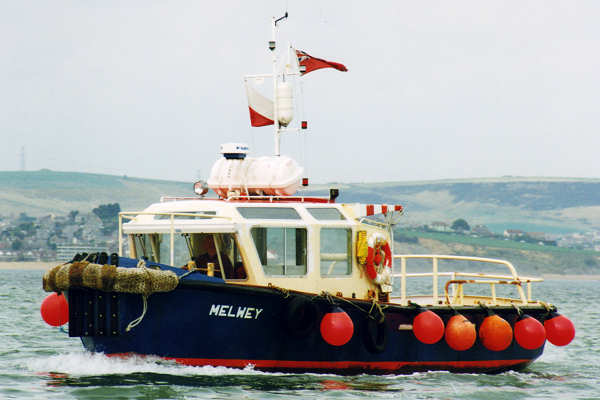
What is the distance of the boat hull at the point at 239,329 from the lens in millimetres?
15805

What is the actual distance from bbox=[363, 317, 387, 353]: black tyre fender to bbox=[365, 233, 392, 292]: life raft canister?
3.51 ft

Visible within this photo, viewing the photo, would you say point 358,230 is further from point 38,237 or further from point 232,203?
point 38,237

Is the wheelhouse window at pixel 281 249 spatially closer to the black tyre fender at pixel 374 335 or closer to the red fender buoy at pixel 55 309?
the black tyre fender at pixel 374 335

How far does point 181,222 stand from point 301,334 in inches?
105

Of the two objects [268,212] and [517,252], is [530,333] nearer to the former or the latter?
[268,212]

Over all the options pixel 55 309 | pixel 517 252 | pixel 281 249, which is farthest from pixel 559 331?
pixel 517 252

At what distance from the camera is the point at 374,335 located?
17.5 m

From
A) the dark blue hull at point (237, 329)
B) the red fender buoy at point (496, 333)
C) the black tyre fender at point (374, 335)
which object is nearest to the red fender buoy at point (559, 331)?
the red fender buoy at point (496, 333)

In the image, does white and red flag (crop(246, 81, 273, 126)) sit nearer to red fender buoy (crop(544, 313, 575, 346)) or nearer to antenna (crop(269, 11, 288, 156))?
antenna (crop(269, 11, 288, 156))

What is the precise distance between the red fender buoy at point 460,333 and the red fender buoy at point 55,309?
6.40 m

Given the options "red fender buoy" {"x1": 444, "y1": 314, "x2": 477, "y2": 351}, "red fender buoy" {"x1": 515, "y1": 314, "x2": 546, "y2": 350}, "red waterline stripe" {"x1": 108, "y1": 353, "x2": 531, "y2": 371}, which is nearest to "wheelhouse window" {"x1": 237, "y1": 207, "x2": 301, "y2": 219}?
"red waterline stripe" {"x1": 108, "y1": 353, "x2": 531, "y2": 371}

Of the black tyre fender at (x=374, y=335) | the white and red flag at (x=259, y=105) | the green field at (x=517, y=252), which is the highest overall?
the white and red flag at (x=259, y=105)

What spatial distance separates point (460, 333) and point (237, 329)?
3.92 meters

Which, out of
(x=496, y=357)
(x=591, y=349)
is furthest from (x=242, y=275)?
(x=591, y=349)
